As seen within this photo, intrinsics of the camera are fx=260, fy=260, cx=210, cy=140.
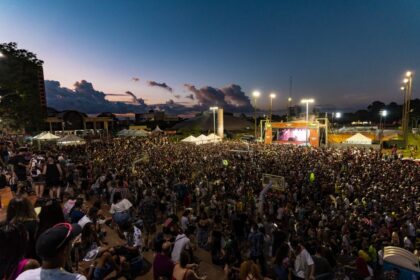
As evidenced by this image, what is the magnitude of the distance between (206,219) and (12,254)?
521 centimetres

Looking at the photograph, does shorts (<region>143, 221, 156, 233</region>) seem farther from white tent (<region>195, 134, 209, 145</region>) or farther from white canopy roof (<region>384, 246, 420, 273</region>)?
white tent (<region>195, 134, 209, 145</region>)

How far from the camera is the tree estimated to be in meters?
19.2

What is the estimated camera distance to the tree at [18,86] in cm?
1920

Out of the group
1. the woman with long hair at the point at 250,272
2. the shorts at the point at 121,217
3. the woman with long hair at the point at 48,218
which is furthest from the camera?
the shorts at the point at 121,217

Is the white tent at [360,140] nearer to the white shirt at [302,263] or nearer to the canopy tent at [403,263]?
the canopy tent at [403,263]

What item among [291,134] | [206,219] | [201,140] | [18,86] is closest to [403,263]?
[206,219]

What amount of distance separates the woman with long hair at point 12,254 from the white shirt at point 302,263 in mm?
4397

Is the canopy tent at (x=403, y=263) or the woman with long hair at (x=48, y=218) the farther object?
the canopy tent at (x=403, y=263)

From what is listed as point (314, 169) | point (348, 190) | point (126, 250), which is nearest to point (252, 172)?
point (314, 169)

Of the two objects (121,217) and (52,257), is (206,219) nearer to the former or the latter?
(121,217)

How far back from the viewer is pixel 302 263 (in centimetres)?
500

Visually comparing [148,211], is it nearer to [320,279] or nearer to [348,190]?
[320,279]

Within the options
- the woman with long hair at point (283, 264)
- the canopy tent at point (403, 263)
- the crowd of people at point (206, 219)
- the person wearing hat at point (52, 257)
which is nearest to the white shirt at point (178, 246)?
the crowd of people at point (206, 219)

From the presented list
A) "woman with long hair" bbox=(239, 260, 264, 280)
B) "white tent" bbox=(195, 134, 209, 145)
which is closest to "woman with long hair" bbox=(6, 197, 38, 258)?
"woman with long hair" bbox=(239, 260, 264, 280)
